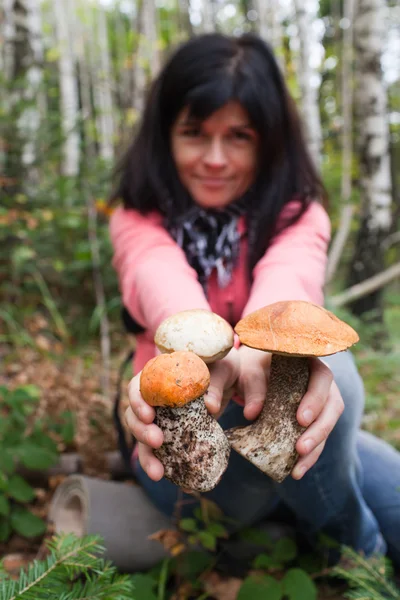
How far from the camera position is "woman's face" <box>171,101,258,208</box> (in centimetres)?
167

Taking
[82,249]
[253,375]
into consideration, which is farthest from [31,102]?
[253,375]

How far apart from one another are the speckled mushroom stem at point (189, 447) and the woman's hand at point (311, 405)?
124 mm

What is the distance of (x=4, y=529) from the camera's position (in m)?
1.59

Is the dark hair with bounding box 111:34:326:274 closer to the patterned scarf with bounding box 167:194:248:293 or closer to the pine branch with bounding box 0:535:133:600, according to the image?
the patterned scarf with bounding box 167:194:248:293

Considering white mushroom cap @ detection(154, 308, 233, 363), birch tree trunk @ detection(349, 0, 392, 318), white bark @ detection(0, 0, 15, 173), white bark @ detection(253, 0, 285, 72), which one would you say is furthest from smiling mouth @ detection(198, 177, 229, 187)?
white bark @ detection(253, 0, 285, 72)

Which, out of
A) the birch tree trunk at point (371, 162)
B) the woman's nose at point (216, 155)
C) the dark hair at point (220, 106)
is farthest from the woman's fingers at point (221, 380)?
the birch tree trunk at point (371, 162)

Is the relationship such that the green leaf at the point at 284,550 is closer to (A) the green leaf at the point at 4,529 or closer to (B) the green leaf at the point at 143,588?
(B) the green leaf at the point at 143,588

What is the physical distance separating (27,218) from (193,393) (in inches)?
122

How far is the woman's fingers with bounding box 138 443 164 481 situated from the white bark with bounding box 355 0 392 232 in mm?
4276

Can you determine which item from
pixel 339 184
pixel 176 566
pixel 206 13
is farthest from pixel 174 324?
pixel 206 13

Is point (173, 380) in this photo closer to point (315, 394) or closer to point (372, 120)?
point (315, 394)

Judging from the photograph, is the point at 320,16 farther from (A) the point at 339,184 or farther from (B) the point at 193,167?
(B) the point at 193,167

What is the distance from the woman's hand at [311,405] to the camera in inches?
36.6

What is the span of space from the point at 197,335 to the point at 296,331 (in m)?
0.20
